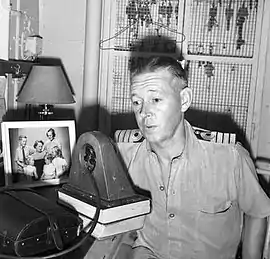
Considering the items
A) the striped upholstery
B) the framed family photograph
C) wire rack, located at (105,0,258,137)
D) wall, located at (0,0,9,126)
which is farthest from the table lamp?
wire rack, located at (105,0,258,137)

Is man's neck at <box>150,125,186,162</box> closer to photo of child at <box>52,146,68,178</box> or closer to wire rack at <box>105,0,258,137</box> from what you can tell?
photo of child at <box>52,146,68,178</box>

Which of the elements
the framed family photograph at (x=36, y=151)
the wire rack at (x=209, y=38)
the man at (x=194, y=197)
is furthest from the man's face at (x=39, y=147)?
the wire rack at (x=209, y=38)

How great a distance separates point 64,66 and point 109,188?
1.45 meters

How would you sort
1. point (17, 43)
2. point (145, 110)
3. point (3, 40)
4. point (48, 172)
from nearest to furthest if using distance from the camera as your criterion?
point (145, 110), point (48, 172), point (3, 40), point (17, 43)

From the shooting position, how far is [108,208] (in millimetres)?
1057

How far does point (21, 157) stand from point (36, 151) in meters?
0.06

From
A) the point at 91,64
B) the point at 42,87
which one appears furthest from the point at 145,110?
the point at 91,64

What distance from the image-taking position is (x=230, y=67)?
7.79ft

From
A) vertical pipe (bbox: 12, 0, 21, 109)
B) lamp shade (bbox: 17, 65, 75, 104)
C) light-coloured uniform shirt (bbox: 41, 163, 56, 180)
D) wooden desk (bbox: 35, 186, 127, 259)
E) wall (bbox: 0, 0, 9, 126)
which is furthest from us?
vertical pipe (bbox: 12, 0, 21, 109)

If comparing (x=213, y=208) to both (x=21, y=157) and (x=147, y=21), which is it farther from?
(x=147, y=21)

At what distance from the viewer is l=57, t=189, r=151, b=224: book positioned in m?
1.05

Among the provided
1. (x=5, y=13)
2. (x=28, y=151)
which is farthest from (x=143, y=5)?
(x=28, y=151)

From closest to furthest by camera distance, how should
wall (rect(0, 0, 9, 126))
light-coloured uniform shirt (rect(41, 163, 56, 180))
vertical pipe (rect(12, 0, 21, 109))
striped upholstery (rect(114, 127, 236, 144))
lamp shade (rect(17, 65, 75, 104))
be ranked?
1. striped upholstery (rect(114, 127, 236, 144))
2. light-coloured uniform shirt (rect(41, 163, 56, 180))
3. wall (rect(0, 0, 9, 126))
4. lamp shade (rect(17, 65, 75, 104))
5. vertical pipe (rect(12, 0, 21, 109))

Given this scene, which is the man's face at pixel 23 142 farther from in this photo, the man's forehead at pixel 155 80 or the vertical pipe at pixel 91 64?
the vertical pipe at pixel 91 64
